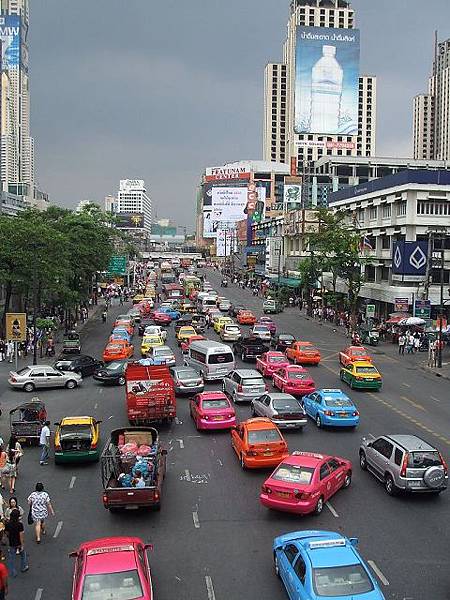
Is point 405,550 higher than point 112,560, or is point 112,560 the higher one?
point 112,560

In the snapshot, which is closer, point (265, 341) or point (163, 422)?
point (163, 422)

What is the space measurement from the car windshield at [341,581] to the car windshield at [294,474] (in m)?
5.04

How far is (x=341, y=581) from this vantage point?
1113 cm

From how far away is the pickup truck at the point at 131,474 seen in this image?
16141 millimetres

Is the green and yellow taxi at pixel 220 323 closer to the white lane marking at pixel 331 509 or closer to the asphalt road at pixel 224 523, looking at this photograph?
the asphalt road at pixel 224 523

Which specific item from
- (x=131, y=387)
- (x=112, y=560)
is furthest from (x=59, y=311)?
A: (x=112, y=560)

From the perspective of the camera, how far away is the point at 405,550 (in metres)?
14.5

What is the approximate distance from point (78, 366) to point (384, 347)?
83.9 feet

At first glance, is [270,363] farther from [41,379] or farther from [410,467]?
[410,467]

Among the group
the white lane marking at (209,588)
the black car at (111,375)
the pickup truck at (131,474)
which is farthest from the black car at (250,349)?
the white lane marking at (209,588)

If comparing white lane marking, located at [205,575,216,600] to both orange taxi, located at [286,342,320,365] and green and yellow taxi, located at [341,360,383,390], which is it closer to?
green and yellow taxi, located at [341,360,383,390]

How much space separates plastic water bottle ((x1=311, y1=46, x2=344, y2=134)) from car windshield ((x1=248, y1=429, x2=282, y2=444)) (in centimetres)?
17420

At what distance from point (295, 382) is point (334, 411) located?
610cm

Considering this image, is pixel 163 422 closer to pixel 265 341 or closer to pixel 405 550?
pixel 405 550
